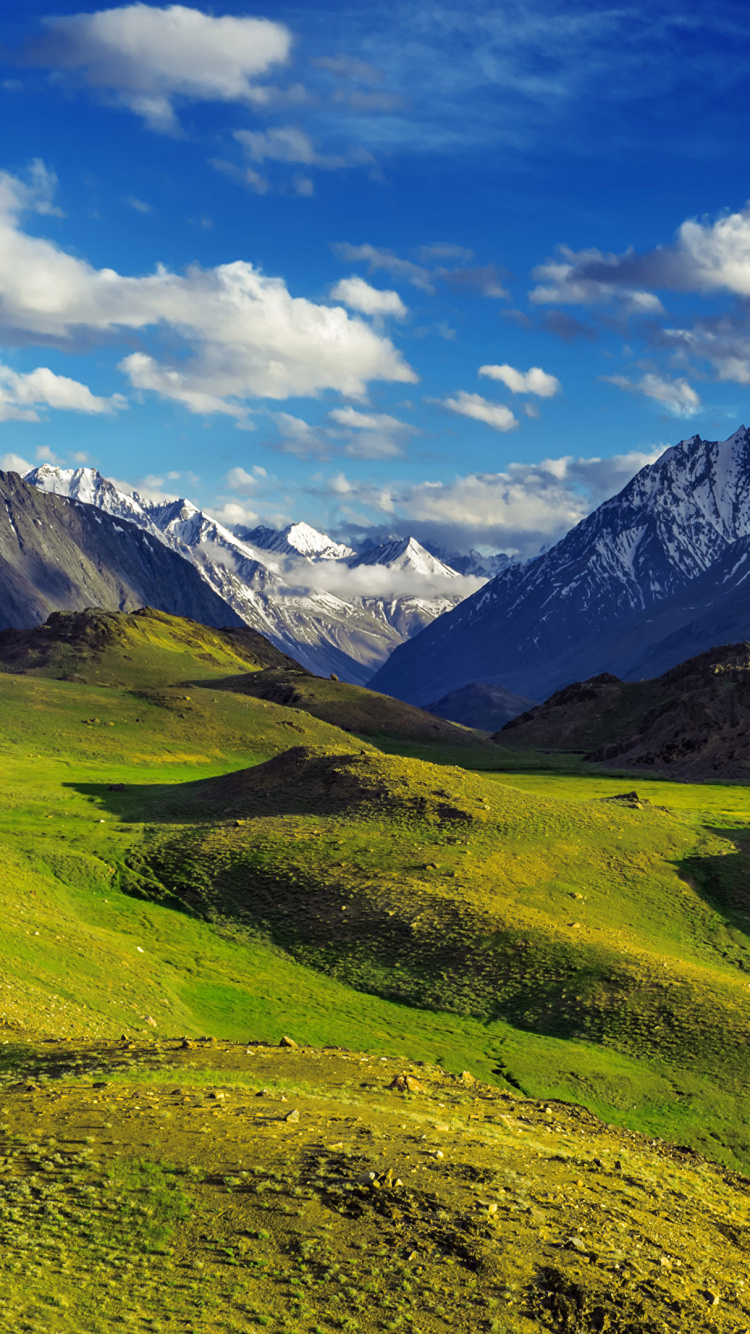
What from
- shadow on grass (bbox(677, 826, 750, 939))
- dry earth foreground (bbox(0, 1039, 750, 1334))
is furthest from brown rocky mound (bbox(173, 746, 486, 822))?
dry earth foreground (bbox(0, 1039, 750, 1334))

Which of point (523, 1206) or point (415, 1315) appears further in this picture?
point (523, 1206)

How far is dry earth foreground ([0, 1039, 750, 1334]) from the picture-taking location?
15.2 meters

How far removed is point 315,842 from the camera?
60.6 m

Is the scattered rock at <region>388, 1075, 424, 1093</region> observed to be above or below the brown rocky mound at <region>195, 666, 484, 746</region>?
below

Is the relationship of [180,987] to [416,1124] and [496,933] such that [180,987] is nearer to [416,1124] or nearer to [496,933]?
[496,933]

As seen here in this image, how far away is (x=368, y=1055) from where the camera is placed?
32.0 metres

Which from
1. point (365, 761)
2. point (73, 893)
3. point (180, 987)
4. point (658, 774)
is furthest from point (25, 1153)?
point (658, 774)

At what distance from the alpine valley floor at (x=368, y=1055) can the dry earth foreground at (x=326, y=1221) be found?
0.21 ft

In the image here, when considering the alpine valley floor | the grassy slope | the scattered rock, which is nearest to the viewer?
the alpine valley floor

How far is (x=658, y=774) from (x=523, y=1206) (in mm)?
134004

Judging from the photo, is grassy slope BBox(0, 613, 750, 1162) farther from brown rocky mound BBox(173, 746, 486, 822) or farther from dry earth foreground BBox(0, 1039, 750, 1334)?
dry earth foreground BBox(0, 1039, 750, 1334)

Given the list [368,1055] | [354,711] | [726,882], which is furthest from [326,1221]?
[354,711]

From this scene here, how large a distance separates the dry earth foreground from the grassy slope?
11.5 m

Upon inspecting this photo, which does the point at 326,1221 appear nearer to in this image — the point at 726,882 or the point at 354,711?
the point at 726,882
